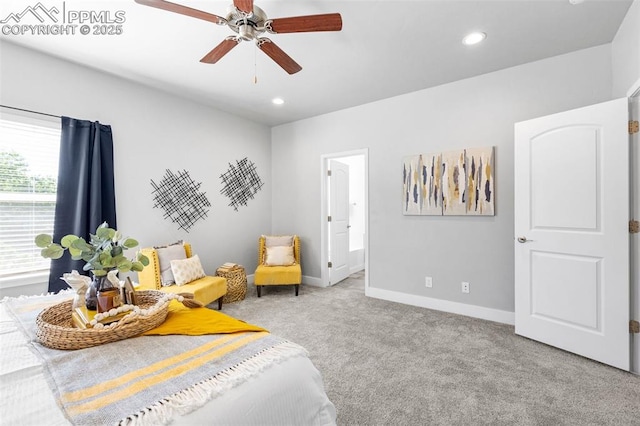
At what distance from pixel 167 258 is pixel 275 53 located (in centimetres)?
245

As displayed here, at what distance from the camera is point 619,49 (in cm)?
235

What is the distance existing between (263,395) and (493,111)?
135 inches

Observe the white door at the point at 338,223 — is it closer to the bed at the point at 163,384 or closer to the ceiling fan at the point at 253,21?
the ceiling fan at the point at 253,21

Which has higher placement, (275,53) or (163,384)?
(275,53)

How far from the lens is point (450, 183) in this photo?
329 cm

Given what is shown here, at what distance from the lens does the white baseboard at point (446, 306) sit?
3.01 m

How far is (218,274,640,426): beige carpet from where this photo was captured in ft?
5.58

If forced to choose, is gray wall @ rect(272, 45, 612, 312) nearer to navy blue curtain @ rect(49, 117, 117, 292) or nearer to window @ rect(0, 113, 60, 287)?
navy blue curtain @ rect(49, 117, 117, 292)

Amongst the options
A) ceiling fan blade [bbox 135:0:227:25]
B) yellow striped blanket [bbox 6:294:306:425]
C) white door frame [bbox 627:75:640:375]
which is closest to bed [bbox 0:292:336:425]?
yellow striped blanket [bbox 6:294:306:425]

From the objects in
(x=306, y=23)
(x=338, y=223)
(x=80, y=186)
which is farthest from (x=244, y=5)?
(x=338, y=223)

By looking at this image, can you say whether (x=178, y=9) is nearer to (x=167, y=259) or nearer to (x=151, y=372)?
(x=151, y=372)

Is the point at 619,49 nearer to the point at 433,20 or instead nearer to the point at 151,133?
the point at 433,20

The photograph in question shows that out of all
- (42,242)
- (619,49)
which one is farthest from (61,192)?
(619,49)

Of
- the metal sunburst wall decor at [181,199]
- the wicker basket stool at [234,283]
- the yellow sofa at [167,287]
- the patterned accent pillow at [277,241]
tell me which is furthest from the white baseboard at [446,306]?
the metal sunburst wall decor at [181,199]
